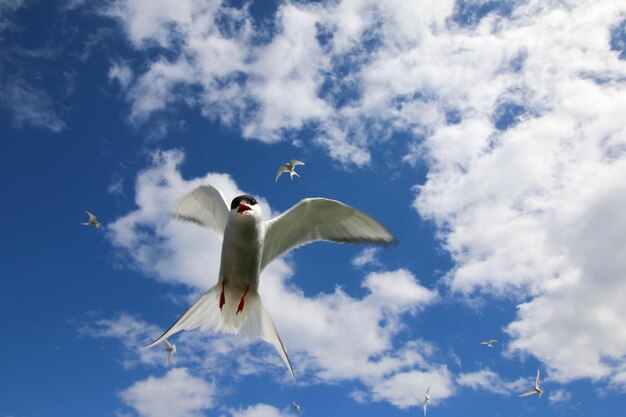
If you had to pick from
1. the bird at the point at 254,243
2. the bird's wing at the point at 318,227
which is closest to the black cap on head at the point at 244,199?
the bird at the point at 254,243

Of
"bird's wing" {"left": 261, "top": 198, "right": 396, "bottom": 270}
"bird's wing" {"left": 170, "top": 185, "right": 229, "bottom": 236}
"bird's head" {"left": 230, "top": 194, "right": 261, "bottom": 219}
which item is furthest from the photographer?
"bird's wing" {"left": 170, "top": 185, "right": 229, "bottom": 236}

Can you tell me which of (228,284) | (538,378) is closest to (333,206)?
(228,284)

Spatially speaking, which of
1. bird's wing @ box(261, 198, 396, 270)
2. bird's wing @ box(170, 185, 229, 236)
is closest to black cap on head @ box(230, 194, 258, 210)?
bird's wing @ box(261, 198, 396, 270)

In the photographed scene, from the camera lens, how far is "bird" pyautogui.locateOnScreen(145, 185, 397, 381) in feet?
35.1

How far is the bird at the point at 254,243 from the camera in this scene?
10711 millimetres

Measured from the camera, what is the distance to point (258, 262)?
11055 mm

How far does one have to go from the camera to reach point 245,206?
34.8 feet

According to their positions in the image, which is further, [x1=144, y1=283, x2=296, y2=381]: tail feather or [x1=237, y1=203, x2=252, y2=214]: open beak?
[x1=144, y1=283, x2=296, y2=381]: tail feather

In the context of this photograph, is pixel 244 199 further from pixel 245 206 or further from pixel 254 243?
pixel 254 243

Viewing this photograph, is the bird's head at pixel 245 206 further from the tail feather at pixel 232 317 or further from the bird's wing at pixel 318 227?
the tail feather at pixel 232 317

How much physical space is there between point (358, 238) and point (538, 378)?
46.5ft

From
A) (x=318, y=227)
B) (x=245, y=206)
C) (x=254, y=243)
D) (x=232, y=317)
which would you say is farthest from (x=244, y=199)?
(x=232, y=317)

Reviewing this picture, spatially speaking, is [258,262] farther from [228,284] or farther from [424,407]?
[424,407]

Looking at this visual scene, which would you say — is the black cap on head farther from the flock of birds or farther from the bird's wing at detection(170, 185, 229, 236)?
the bird's wing at detection(170, 185, 229, 236)
